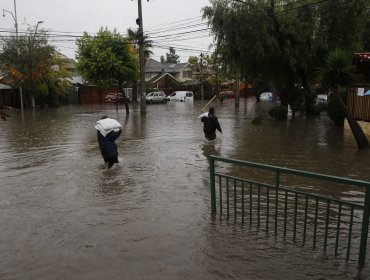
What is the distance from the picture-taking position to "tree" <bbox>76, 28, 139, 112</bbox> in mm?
35094

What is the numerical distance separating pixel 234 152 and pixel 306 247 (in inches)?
307

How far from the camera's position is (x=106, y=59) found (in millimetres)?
35031

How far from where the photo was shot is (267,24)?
22250 millimetres

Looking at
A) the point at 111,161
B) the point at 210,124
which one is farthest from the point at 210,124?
the point at 111,161

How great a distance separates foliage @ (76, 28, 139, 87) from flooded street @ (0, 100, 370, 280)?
20898 millimetres

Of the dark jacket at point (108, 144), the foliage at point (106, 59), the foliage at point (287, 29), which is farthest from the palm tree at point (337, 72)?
the foliage at point (106, 59)

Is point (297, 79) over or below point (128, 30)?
below

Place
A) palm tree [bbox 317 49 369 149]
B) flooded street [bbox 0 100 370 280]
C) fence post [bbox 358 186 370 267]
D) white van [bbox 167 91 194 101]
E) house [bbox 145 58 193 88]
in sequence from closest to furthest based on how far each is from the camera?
fence post [bbox 358 186 370 267] < flooded street [bbox 0 100 370 280] < palm tree [bbox 317 49 369 149] < white van [bbox 167 91 194 101] < house [bbox 145 58 193 88]

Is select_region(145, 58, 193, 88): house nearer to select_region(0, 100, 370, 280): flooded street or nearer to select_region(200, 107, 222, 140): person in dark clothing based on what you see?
select_region(200, 107, 222, 140): person in dark clothing

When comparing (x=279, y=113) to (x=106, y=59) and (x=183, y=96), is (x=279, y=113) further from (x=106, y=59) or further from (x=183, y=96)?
(x=183, y=96)

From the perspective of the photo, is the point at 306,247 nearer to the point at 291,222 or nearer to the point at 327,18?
the point at 291,222

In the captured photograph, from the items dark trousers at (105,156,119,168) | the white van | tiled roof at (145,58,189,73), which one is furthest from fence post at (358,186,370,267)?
tiled roof at (145,58,189,73)

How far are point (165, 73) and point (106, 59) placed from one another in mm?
33439

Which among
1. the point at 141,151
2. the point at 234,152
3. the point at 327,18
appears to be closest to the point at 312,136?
the point at 234,152
